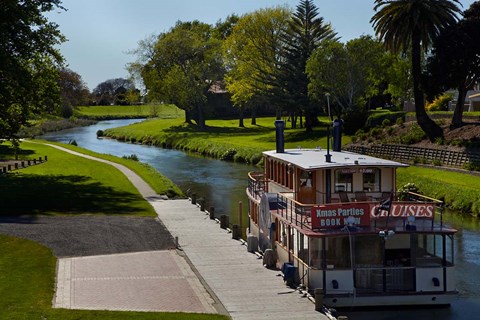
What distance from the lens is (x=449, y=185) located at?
4778 cm

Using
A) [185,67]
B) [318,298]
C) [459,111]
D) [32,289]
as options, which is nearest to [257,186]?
[318,298]

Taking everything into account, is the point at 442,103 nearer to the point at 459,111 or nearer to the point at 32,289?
the point at 459,111

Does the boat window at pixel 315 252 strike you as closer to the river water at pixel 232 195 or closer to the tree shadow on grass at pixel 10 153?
the river water at pixel 232 195

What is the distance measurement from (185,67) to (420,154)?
55577mm

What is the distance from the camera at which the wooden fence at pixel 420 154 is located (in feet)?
181

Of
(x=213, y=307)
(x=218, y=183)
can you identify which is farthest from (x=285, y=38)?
(x=213, y=307)

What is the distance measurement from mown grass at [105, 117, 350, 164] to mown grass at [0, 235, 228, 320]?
4317 centimetres

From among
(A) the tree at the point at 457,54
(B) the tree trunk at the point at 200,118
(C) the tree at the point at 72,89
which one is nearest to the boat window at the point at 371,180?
(A) the tree at the point at 457,54

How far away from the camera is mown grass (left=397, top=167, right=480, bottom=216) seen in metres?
44.0

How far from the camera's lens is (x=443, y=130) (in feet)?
214

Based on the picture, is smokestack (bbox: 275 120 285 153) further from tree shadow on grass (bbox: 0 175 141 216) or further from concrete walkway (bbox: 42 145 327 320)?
tree shadow on grass (bbox: 0 175 141 216)

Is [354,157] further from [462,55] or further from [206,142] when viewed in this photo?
[206,142]

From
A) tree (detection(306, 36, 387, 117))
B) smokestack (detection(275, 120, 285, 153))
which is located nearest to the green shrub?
tree (detection(306, 36, 387, 117))

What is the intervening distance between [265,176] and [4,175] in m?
28.3
